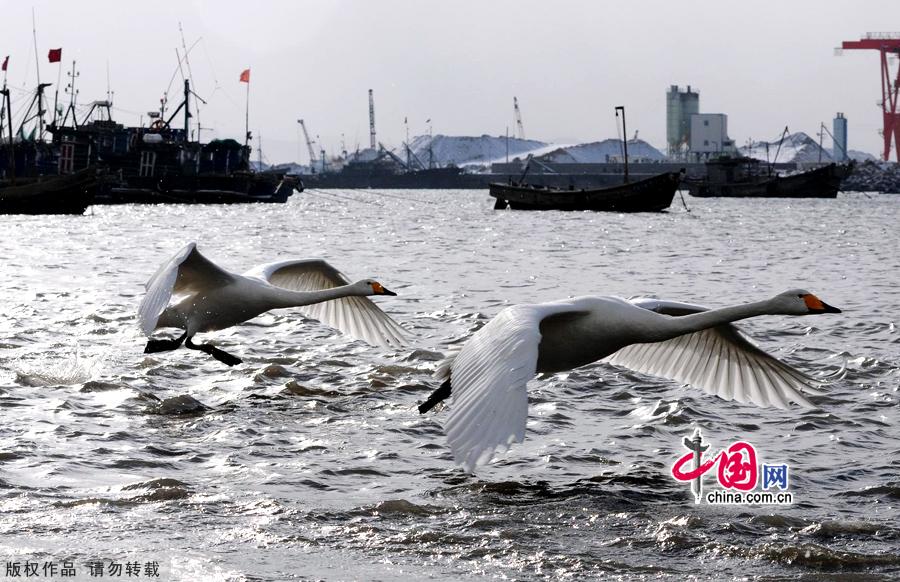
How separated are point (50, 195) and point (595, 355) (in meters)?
61.5

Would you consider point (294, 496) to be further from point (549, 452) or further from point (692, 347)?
point (692, 347)

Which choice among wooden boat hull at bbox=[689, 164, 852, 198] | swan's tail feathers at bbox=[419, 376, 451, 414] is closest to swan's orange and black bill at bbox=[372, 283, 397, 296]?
swan's tail feathers at bbox=[419, 376, 451, 414]

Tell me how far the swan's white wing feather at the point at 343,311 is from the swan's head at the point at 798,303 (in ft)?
16.7

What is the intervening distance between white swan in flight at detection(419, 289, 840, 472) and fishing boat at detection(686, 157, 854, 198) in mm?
118732

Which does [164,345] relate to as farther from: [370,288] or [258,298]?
[370,288]

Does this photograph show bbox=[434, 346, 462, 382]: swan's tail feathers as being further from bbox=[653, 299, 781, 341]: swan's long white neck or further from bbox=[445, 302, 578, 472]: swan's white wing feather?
bbox=[653, 299, 781, 341]: swan's long white neck

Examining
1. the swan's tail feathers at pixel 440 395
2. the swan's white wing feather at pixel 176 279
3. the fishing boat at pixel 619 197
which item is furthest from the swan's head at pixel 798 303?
the fishing boat at pixel 619 197

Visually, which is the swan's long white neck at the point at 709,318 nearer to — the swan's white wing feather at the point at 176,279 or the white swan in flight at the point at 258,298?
the white swan in flight at the point at 258,298

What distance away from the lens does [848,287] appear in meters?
25.5

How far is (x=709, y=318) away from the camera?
889 centimetres

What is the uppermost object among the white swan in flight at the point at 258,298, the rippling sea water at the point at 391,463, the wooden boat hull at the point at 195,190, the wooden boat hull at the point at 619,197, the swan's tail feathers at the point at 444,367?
the wooden boat hull at the point at 195,190

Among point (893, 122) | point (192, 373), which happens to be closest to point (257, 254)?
point (192, 373)

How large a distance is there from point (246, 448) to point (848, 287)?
1842 centimetres

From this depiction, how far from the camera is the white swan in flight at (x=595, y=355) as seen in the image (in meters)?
6.45
